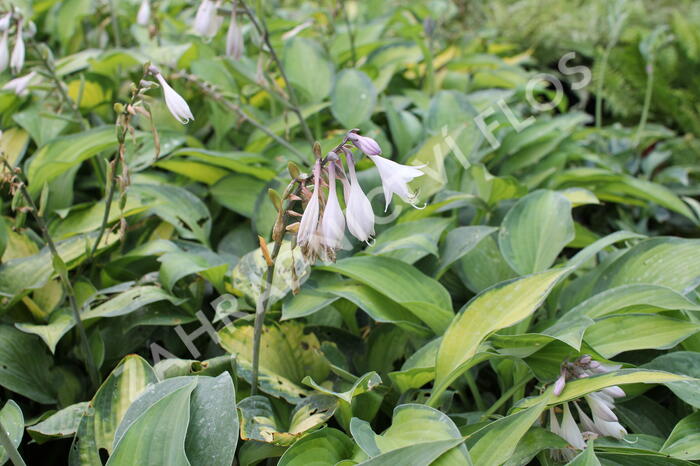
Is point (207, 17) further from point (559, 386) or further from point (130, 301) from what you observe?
point (559, 386)

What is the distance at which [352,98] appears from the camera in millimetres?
2336

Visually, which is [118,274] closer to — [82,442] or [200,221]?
[200,221]

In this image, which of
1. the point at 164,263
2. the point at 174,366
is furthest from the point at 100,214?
the point at 174,366

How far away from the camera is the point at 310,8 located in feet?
12.0

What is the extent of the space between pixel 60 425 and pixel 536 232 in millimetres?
1173

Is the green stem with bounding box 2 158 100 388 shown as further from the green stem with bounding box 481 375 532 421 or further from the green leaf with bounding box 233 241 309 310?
the green stem with bounding box 481 375 532 421

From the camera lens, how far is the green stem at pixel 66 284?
135 cm

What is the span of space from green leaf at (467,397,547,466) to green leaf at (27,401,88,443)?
75cm

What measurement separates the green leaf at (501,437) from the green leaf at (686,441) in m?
0.32

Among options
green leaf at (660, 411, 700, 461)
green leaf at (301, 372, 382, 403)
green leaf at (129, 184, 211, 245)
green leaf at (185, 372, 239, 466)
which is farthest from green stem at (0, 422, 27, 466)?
green leaf at (660, 411, 700, 461)

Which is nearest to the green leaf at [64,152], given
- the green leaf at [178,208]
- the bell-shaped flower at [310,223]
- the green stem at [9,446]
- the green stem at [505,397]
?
the green leaf at [178,208]

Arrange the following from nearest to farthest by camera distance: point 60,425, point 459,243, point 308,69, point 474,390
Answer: point 60,425
point 474,390
point 459,243
point 308,69

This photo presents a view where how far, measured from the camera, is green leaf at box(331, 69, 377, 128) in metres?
2.29

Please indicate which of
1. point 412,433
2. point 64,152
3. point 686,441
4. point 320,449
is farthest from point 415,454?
point 64,152
